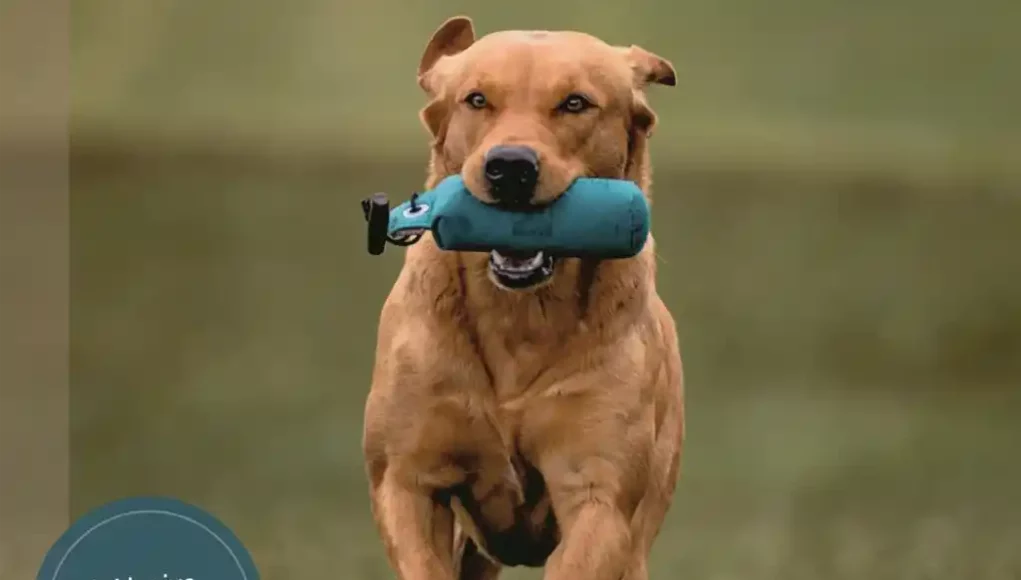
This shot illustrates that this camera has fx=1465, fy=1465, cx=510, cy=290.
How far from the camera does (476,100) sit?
211 cm

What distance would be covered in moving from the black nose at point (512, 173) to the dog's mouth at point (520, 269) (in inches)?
4.1

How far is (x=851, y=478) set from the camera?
118 inches

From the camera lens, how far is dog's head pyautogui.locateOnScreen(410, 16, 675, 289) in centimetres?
203

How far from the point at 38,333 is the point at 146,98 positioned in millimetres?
518

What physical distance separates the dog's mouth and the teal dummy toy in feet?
0.09

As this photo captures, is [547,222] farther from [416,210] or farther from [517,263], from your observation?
[416,210]

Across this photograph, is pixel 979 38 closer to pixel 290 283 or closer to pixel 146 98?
pixel 290 283

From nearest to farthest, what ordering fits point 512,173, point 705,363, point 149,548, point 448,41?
point 512,173 < point 448,41 < point 149,548 < point 705,363

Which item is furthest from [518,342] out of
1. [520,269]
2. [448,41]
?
[448,41]

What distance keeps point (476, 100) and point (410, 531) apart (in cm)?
65

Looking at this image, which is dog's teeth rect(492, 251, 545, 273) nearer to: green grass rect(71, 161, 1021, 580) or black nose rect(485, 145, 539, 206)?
black nose rect(485, 145, 539, 206)

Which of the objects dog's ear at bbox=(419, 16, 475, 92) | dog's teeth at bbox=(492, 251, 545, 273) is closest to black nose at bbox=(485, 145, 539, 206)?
dog's teeth at bbox=(492, 251, 545, 273)

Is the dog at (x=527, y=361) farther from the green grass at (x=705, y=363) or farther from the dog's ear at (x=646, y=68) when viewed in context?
the green grass at (x=705, y=363)

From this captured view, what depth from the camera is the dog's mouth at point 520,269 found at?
211cm
